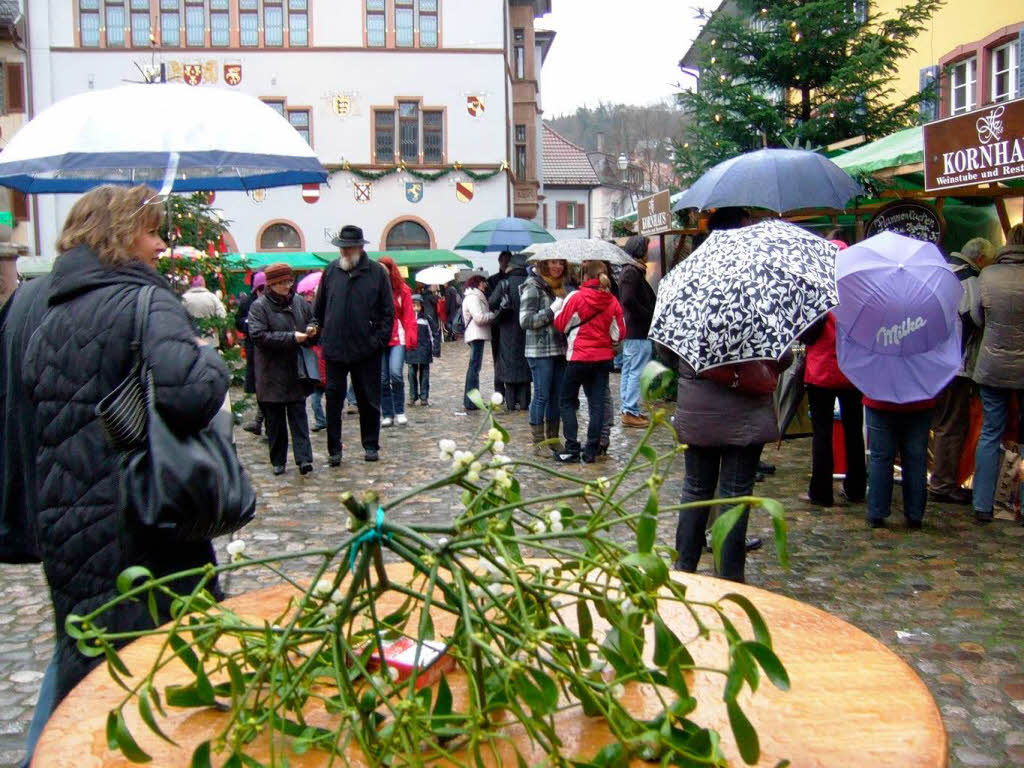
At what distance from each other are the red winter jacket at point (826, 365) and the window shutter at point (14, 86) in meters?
35.6

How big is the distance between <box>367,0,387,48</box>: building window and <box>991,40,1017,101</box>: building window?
27.8 meters

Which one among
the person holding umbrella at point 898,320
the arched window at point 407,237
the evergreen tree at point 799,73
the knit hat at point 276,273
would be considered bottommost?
the person holding umbrella at point 898,320

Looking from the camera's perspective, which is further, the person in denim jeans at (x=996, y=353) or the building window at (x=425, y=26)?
the building window at (x=425, y=26)

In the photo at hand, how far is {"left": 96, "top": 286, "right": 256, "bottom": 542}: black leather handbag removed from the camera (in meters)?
2.74

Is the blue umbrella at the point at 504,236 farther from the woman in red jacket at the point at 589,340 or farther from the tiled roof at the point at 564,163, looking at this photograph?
the tiled roof at the point at 564,163

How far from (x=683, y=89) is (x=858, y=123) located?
2205 mm

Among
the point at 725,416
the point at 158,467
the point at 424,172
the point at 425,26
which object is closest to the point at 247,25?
the point at 425,26

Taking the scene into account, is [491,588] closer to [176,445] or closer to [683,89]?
[176,445]

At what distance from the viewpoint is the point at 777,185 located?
7.76 m

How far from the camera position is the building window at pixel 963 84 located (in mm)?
16828

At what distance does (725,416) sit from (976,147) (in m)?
3.23

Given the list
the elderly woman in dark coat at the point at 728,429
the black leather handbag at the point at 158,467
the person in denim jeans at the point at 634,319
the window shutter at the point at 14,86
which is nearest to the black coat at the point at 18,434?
the black leather handbag at the point at 158,467

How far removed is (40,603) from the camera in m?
5.73

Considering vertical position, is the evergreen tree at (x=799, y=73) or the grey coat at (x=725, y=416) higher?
the evergreen tree at (x=799, y=73)
